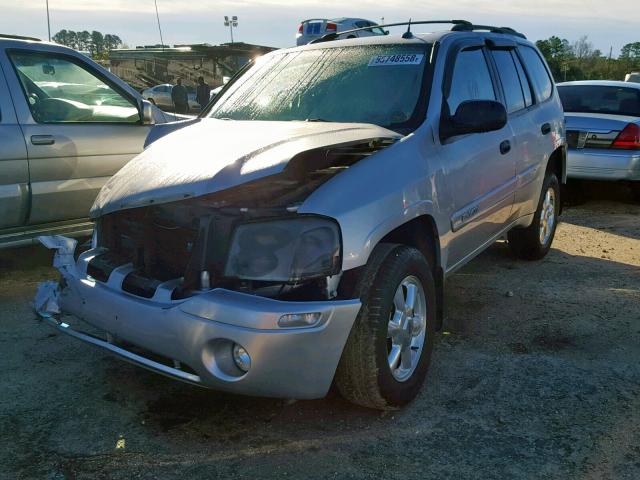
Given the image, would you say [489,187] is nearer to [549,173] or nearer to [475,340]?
[475,340]

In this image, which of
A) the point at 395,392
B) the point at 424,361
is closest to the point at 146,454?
the point at 395,392

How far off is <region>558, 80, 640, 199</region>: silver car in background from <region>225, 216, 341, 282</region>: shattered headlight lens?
20.3 ft

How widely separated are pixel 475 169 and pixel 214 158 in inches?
65.4

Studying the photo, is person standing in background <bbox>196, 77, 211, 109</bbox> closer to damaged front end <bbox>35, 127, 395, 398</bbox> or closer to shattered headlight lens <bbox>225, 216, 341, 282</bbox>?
damaged front end <bbox>35, 127, 395, 398</bbox>

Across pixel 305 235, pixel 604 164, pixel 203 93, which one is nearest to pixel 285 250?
pixel 305 235

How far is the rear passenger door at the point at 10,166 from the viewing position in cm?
465

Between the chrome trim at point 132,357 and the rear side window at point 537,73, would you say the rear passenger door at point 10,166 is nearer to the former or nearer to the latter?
the chrome trim at point 132,357

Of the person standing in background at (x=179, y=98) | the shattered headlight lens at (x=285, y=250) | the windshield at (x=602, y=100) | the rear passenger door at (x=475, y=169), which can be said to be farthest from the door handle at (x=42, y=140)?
the windshield at (x=602, y=100)

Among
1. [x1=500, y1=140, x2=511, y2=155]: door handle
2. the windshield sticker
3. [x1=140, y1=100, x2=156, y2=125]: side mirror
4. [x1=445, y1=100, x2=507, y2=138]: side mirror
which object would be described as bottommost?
[x1=500, y1=140, x2=511, y2=155]: door handle

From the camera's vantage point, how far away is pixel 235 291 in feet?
8.65

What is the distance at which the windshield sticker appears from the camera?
3829 millimetres

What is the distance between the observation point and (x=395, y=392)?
295 centimetres

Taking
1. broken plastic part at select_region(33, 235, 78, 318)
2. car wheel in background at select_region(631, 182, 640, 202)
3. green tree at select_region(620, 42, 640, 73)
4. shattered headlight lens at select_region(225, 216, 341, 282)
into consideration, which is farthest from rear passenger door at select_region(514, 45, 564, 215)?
green tree at select_region(620, 42, 640, 73)

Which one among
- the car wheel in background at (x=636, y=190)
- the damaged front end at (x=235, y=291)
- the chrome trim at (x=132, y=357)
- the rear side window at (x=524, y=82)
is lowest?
the car wheel in background at (x=636, y=190)
